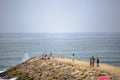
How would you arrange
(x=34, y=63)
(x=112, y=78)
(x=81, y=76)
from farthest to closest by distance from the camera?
1. (x=34, y=63)
2. (x=81, y=76)
3. (x=112, y=78)

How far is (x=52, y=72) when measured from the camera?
4506cm

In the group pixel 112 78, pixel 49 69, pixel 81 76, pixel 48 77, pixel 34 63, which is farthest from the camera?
pixel 34 63

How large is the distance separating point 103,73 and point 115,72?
97.8 inches

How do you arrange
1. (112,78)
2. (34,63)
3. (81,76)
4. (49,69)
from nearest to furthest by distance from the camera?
(112,78) → (81,76) → (49,69) → (34,63)

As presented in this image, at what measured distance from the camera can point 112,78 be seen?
3800cm

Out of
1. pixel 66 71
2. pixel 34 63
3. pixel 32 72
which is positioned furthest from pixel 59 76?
pixel 34 63

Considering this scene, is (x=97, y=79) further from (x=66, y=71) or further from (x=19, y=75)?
(x=19, y=75)

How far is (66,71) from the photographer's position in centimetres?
4391

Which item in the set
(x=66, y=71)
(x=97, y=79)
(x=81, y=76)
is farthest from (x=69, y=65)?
(x=97, y=79)

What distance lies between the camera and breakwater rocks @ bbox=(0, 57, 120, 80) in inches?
1596

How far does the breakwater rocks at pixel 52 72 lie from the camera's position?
1596 inches

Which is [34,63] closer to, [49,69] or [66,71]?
[49,69]

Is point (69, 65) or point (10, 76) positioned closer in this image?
point (69, 65)

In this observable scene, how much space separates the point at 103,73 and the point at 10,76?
17.8m
